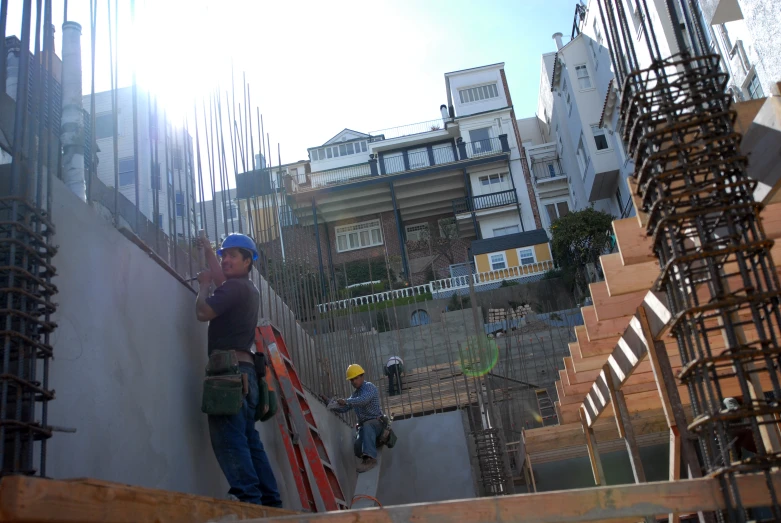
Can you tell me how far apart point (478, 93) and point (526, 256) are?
1254 cm

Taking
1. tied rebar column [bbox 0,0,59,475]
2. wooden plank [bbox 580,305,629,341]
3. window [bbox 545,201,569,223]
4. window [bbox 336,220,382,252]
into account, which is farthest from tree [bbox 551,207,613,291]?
tied rebar column [bbox 0,0,59,475]

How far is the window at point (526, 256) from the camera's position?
35.2m

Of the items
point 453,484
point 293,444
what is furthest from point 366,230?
point 293,444

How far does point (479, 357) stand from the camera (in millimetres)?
16078

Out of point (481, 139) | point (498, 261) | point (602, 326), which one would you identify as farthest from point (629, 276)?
point (481, 139)

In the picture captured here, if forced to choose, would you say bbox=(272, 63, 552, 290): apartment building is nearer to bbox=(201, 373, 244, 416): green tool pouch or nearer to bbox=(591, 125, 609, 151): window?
bbox=(591, 125, 609, 151): window

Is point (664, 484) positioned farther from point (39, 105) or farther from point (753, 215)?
point (39, 105)

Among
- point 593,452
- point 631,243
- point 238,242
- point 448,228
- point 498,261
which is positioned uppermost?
point 448,228

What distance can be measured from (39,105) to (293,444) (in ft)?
12.9

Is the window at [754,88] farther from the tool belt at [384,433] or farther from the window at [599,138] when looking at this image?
the window at [599,138]

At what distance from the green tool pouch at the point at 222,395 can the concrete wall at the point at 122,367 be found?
191 mm

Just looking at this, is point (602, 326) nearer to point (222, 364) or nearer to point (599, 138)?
point (222, 364)

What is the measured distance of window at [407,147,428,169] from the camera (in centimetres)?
4031

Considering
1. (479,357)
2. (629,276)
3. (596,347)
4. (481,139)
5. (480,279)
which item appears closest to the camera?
(629,276)
